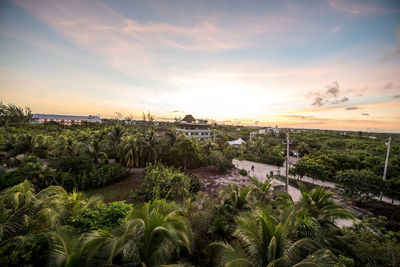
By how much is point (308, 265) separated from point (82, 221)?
6566 mm

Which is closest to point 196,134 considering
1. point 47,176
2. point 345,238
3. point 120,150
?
point 120,150

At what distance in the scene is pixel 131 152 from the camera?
19672mm

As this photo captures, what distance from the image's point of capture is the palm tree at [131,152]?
19859 millimetres

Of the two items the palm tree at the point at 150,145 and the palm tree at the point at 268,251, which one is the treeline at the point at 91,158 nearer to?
the palm tree at the point at 150,145

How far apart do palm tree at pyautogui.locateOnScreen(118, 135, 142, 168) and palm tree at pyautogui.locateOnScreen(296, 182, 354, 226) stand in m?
18.4

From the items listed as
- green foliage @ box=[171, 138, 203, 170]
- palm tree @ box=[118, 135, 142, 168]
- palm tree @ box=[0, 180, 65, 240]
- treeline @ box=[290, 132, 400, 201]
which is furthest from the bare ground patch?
palm tree @ box=[0, 180, 65, 240]

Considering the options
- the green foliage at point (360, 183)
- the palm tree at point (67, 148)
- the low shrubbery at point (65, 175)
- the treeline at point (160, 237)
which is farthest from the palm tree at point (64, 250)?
the palm tree at point (67, 148)

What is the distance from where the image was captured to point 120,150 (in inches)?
818

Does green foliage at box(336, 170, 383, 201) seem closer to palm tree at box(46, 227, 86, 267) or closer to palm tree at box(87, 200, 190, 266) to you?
palm tree at box(87, 200, 190, 266)

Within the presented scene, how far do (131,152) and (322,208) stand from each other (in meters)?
19.5

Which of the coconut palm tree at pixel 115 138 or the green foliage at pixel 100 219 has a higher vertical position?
the coconut palm tree at pixel 115 138

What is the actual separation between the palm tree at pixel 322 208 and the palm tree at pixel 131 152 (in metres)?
18.4

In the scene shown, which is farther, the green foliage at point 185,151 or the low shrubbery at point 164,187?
the green foliage at point 185,151

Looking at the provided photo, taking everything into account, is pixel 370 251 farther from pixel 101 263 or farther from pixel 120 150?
pixel 120 150
